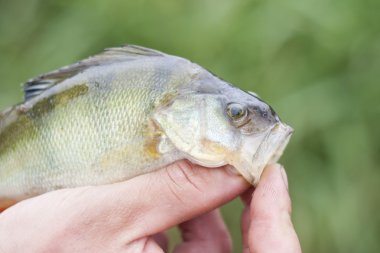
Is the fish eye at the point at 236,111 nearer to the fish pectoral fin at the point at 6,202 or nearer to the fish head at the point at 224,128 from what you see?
the fish head at the point at 224,128

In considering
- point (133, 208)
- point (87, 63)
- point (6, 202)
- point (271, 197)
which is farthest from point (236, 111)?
point (6, 202)

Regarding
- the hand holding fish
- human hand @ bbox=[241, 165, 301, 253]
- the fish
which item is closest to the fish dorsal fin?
the fish

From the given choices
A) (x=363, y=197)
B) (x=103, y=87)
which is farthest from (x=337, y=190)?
(x=103, y=87)

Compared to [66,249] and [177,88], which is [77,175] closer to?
[66,249]

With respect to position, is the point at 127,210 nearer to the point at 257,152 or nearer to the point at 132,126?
the point at 132,126

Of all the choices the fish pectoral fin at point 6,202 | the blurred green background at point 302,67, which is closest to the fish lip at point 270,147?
the fish pectoral fin at point 6,202

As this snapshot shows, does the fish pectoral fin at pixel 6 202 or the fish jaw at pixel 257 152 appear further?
the fish pectoral fin at pixel 6 202

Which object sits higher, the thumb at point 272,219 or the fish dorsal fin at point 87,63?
the fish dorsal fin at point 87,63
